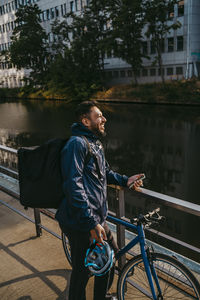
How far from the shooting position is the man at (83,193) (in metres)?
2.23

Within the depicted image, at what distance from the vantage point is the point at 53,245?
13.2ft

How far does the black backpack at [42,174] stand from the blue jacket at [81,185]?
0.28 ft

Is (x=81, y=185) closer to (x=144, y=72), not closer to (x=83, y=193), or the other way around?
(x=83, y=193)

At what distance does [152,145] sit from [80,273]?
1486 cm

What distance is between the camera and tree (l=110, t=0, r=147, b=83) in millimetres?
33781

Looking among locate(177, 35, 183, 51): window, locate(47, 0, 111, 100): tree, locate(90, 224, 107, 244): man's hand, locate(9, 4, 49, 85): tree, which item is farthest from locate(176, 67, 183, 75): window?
locate(90, 224, 107, 244): man's hand

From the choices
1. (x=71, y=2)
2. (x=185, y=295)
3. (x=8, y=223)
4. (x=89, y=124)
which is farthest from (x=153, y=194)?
(x=71, y=2)

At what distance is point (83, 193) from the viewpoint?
225 centimetres

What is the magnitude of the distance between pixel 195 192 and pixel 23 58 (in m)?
51.4

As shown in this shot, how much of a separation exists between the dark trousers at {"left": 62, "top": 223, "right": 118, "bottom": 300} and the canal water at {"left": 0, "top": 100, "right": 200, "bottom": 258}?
151cm

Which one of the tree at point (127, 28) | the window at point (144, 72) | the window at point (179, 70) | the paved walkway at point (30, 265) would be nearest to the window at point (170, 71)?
the window at point (179, 70)

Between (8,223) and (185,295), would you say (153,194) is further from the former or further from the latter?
(8,223)

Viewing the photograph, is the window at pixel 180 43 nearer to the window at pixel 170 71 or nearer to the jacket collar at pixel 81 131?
the window at pixel 170 71

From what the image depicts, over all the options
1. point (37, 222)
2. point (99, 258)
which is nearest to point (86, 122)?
point (99, 258)
